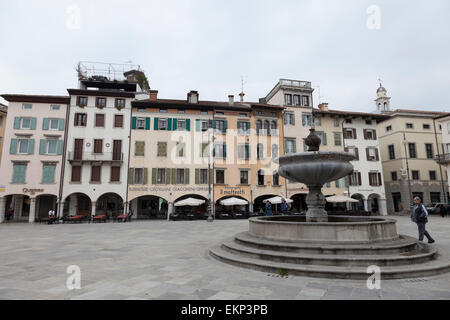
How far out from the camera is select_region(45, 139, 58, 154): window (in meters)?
24.1

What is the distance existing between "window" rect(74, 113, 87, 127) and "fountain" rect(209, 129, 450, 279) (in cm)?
2284

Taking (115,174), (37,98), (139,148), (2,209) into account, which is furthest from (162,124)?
(2,209)

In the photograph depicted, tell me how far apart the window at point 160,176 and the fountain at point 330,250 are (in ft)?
60.9

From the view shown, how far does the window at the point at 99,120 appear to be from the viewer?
25172 millimetres

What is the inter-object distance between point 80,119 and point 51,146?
361cm

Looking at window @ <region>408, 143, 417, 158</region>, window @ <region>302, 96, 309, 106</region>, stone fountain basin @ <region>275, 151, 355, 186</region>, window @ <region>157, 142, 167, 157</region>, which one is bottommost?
stone fountain basin @ <region>275, 151, 355, 186</region>

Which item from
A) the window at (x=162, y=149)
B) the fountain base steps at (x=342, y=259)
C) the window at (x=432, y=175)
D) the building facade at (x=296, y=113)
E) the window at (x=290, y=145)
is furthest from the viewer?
the window at (x=432, y=175)

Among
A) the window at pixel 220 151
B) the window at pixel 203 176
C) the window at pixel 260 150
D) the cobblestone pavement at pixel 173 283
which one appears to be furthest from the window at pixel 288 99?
the cobblestone pavement at pixel 173 283

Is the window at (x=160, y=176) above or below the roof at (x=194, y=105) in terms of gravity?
below

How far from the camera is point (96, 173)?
24.4 metres

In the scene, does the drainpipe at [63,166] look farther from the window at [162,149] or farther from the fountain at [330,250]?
the fountain at [330,250]

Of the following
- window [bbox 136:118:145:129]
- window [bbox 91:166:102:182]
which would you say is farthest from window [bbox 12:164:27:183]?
window [bbox 136:118:145:129]

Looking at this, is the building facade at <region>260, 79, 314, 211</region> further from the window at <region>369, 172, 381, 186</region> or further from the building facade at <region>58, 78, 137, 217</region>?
the building facade at <region>58, 78, 137, 217</region>

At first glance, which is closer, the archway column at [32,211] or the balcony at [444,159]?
the archway column at [32,211]
